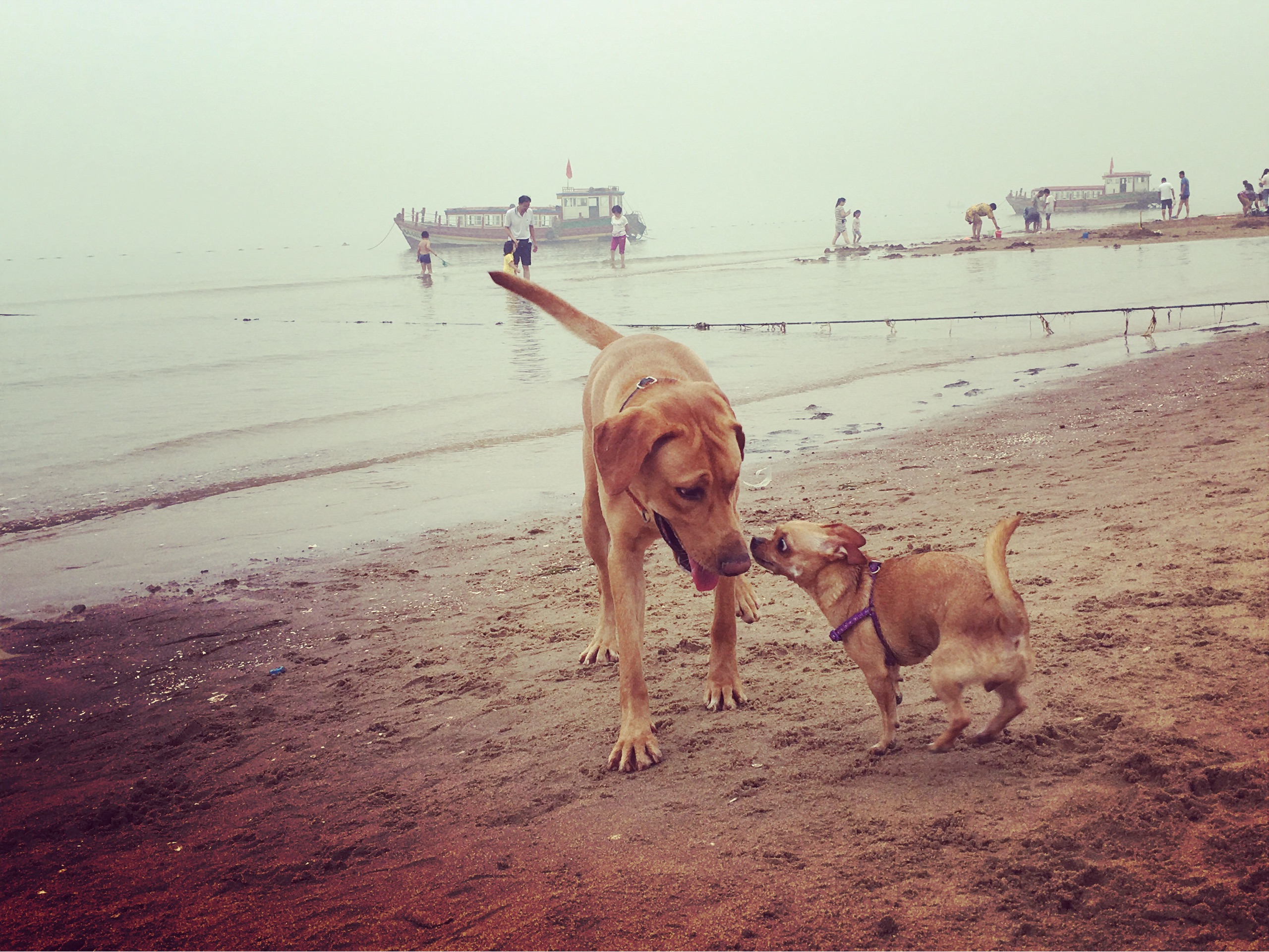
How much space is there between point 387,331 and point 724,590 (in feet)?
68.3

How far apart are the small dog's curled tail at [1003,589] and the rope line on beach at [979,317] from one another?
37.0ft

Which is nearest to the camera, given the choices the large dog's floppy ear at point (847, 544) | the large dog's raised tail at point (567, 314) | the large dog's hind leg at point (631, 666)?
the large dog's floppy ear at point (847, 544)

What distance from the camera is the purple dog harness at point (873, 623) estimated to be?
3375mm

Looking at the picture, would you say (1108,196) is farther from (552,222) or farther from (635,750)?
(635,750)

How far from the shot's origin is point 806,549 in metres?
3.60

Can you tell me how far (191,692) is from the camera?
15.7ft

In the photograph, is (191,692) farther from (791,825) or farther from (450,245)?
(450,245)

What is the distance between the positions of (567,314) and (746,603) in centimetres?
189

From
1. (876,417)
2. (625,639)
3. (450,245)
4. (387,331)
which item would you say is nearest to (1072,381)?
Answer: (876,417)

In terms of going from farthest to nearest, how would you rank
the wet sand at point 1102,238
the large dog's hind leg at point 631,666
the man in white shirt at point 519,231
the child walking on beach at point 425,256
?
the child walking on beach at point 425,256
the wet sand at point 1102,238
the man in white shirt at point 519,231
the large dog's hind leg at point 631,666

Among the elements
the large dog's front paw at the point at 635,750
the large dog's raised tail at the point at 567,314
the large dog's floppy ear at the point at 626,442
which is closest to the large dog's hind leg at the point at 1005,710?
the large dog's front paw at the point at 635,750

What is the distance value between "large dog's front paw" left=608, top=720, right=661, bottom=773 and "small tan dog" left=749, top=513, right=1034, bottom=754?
76 cm

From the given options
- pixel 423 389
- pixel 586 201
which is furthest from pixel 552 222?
pixel 423 389

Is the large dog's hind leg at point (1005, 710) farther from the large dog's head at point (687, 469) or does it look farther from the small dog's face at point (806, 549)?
the large dog's head at point (687, 469)
